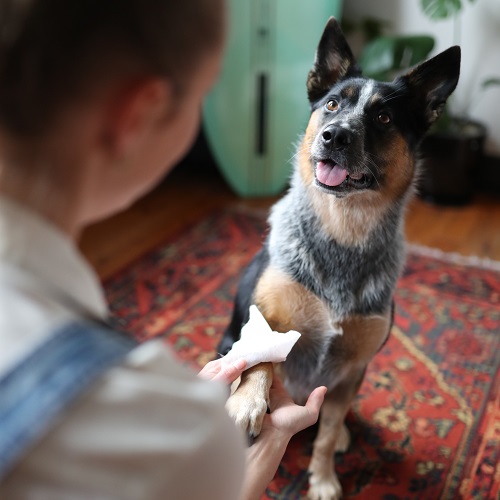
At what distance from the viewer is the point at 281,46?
3082 millimetres

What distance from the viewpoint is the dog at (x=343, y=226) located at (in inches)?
55.3

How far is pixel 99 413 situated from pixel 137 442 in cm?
4

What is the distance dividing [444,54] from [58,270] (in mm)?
1179

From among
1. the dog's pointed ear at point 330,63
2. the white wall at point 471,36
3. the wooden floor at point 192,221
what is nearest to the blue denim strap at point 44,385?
the dog's pointed ear at point 330,63

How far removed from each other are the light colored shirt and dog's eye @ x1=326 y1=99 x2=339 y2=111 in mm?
1046

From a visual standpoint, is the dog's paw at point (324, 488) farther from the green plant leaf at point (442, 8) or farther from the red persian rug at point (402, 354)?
the green plant leaf at point (442, 8)

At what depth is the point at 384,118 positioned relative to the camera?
144cm

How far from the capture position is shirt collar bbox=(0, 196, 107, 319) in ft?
1.69

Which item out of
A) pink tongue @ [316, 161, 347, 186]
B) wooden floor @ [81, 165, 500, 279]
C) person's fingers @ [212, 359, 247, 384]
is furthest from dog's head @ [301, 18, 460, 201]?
wooden floor @ [81, 165, 500, 279]

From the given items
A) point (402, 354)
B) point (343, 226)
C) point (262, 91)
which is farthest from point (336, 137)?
point (262, 91)

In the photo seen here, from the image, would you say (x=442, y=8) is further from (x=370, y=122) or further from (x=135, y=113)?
(x=135, y=113)

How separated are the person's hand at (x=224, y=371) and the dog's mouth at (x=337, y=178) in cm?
48

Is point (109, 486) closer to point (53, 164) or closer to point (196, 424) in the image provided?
point (196, 424)

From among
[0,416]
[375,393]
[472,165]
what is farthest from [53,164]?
[472,165]
